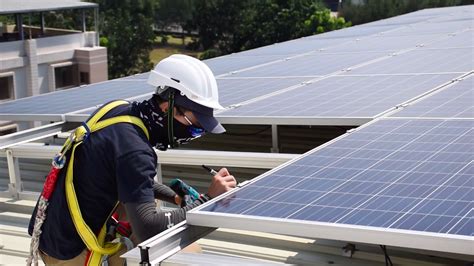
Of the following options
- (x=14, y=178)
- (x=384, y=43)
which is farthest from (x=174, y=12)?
(x=14, y=178)

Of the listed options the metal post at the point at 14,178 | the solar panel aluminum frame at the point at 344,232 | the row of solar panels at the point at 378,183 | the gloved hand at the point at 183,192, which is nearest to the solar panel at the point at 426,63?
the row of solar panels at the point at 378,183

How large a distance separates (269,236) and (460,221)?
2910mm

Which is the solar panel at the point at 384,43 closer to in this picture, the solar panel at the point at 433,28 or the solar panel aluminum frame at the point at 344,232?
the solar panel at the point at 433,28

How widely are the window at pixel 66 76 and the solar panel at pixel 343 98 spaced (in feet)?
113

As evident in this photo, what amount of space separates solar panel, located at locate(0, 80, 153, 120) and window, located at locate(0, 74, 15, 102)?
28.9 metres

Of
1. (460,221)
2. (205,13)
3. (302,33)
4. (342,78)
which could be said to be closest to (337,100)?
(342,78)

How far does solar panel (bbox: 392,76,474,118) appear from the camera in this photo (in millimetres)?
7668

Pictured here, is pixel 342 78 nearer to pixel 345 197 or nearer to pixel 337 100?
pixel 337 100

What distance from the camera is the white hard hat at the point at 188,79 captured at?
4.55 meters

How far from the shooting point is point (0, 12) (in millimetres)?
40125

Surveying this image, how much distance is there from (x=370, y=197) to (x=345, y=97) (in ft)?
15.3

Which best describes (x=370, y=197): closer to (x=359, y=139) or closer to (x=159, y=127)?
(x=159, y=127)

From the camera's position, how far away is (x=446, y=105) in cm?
814

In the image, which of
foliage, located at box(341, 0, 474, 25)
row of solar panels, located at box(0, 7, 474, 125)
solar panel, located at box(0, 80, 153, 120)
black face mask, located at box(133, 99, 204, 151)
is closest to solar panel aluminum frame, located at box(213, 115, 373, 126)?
row of solar panels, located at box(0, 7, 474, 125)
